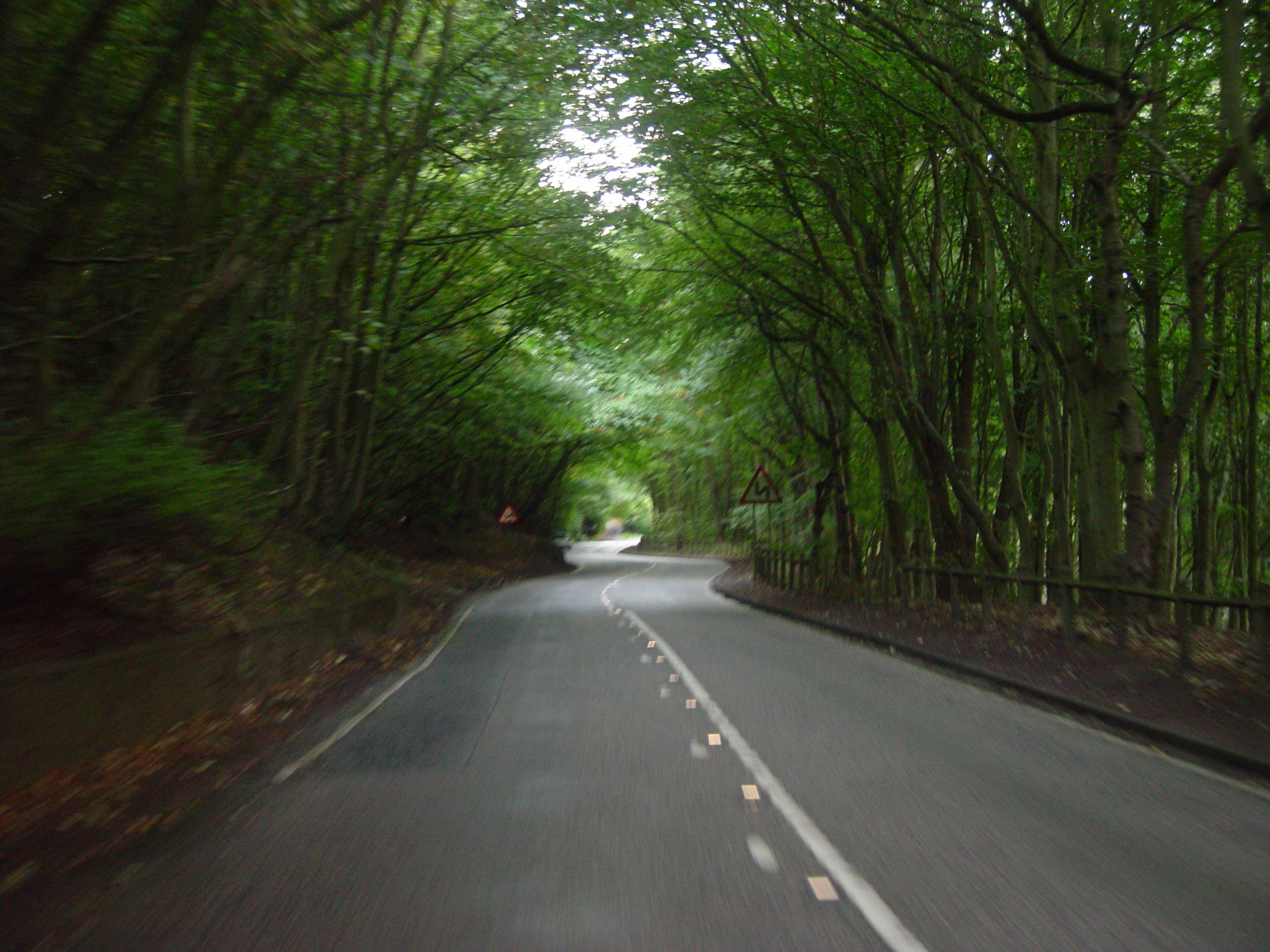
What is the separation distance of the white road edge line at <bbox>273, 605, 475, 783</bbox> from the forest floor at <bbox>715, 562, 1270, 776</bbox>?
6655 millimetres

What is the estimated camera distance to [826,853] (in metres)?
5.14

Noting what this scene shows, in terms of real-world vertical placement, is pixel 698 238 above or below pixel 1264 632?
above

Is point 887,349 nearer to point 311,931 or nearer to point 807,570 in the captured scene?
point 807,570

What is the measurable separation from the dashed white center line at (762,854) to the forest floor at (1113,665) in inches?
156

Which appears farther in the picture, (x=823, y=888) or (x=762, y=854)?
(x=762, y=854)

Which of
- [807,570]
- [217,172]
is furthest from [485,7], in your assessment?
[807,570]

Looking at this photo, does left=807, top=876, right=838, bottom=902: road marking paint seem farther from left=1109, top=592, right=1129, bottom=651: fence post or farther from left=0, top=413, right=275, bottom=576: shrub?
left=1109, top=592, right=1129, bottom=651: fence post

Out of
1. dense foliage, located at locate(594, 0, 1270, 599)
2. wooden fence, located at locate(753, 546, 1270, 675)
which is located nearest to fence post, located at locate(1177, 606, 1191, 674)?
wooden fence, located at locate(753, 546, 1270, 675)

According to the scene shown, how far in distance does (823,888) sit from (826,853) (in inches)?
21.5

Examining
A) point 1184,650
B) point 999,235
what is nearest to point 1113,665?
point 1184,650

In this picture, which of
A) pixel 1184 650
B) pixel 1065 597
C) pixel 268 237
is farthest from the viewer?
pixel 1065 597

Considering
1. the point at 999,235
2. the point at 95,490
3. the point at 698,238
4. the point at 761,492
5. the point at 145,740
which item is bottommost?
the point at 145,740

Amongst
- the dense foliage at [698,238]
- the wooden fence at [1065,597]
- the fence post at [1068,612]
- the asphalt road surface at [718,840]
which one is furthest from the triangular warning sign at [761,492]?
the asphalt road surface at [718,840]

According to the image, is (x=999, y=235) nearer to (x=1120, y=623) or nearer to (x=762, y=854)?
(x=1120, y=623)
